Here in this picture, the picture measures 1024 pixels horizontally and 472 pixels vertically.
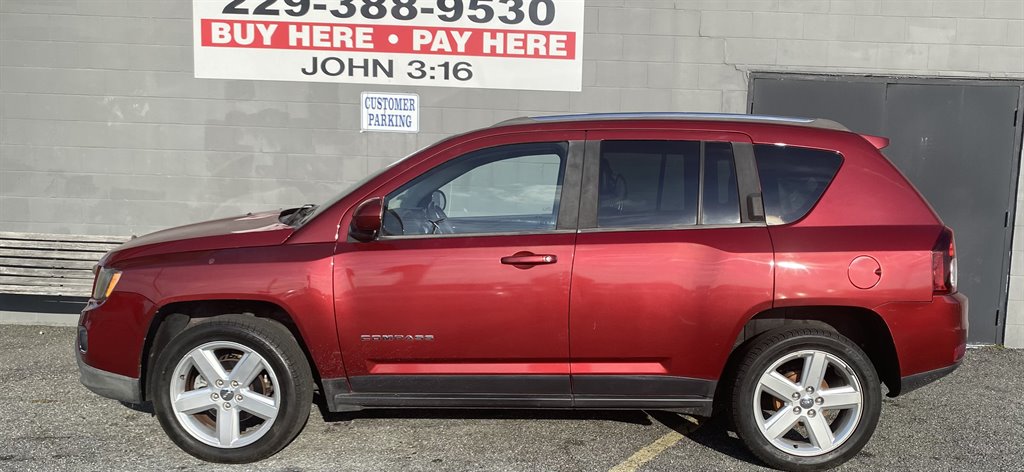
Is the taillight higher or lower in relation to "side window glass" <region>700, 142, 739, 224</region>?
lower

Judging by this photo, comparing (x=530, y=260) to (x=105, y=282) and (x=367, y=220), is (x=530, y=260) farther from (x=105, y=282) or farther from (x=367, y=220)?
(x=105, y=282)

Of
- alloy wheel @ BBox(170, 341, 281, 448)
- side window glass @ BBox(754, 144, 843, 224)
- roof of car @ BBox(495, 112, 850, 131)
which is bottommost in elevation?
alloy wheel @ BBox(170, 341, 281, 448)

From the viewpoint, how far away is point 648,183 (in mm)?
4422

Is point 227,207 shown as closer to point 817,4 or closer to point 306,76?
point 306,76

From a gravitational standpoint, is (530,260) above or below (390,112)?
below

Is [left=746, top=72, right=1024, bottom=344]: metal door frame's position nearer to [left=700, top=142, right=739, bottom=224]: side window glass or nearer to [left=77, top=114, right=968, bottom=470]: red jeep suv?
[left=77, top=114, right=968, bottom=470]: red jeep suv

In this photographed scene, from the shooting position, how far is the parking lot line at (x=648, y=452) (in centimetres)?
448

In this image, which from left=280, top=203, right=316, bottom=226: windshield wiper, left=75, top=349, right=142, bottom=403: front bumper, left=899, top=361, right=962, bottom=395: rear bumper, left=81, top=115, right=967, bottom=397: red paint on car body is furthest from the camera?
left=280, top=203, right=316, bottom=226: windshield wiper

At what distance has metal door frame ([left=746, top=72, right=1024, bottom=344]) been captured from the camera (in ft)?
24.5

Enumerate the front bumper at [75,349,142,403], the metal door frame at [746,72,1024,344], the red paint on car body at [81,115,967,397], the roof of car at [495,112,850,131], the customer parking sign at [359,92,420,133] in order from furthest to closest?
the customer parking sign at [359,92,420,133]
the metal door frame at [746,72,1024,344]
the roof of car at [495,112,850,131]
the front bumper at [75,349,142,403]
the red paint on car body at [81,115,967,397]

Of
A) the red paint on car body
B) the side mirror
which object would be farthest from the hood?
the side mirror

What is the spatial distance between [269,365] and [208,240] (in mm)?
723

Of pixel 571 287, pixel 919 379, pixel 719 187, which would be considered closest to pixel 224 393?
pixel 571 287

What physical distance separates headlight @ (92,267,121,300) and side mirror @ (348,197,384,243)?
49.5 inches
